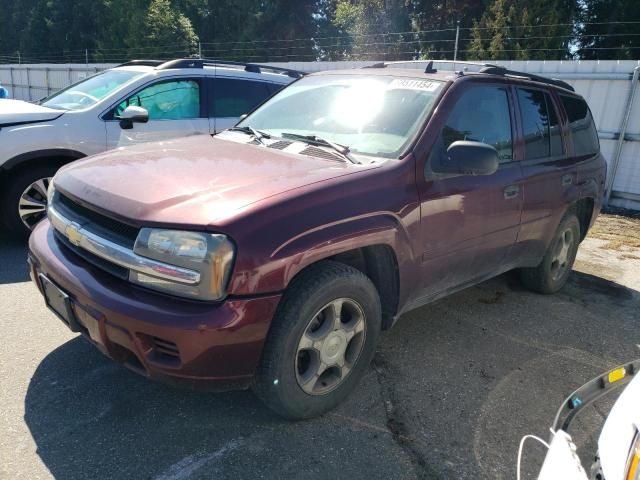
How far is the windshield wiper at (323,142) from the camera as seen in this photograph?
301 cm

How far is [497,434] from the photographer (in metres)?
2.79

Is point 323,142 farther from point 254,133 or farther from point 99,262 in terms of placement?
point 99,262

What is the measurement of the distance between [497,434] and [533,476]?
1.06 feet

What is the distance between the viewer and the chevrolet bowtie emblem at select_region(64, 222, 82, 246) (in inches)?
104

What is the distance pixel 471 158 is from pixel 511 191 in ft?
2.79

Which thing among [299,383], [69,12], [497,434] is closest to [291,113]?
[299,383]

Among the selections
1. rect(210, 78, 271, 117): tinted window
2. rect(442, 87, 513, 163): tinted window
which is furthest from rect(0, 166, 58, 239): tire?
rect(442, 87, 513, 163): tinted window

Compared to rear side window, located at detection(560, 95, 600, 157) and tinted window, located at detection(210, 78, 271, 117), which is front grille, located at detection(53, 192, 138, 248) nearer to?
tinted window, located at detection(210, 78, 271, 117)

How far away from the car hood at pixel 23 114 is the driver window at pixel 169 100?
0.63m

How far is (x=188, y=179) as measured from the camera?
8.75ft

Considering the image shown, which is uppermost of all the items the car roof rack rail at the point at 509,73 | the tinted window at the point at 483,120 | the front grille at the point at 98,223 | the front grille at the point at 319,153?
the car roof rack rail at the point at 509,73

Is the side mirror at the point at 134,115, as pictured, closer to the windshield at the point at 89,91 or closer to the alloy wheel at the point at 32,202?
the windshield at the point at 89,91

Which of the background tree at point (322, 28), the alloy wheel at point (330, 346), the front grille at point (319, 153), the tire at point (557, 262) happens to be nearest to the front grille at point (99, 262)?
the alloy wheel at point (330, 346)

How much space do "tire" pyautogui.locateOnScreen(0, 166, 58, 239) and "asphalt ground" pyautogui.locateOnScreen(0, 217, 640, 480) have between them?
4.11ft
